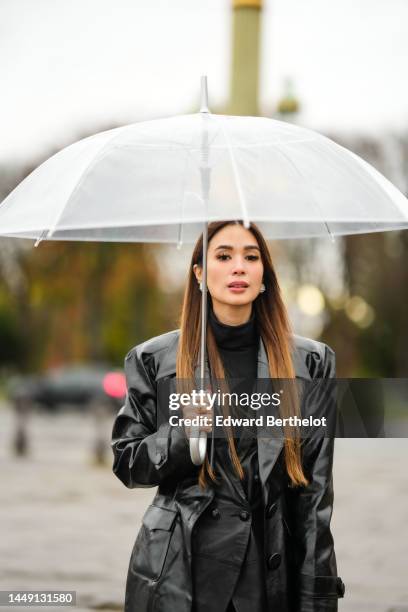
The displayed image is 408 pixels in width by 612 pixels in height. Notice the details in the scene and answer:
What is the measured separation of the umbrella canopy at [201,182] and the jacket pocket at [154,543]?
3.21 feet

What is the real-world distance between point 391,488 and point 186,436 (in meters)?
10.2

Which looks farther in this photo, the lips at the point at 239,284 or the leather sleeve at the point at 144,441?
the lips at the point at 239,284

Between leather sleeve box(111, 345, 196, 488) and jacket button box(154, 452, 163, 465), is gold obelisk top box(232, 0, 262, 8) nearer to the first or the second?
leather sleeve box(111, 345, 196, 488)

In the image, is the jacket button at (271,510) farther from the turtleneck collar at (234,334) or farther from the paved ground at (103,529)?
the paved ground at (103,529)

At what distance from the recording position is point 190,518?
3416 millimetres

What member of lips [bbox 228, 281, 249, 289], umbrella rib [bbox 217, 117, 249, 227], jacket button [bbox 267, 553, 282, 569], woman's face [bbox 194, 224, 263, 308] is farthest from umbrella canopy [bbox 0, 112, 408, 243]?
jacket button [bbox 267, 553, 282, 569]

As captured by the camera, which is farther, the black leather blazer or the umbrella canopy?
the umbrella canopy

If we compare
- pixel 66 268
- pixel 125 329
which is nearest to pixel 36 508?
pixel 66 268

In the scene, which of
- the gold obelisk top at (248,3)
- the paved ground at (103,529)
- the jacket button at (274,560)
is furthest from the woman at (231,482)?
the gold obelisk top at (248,3)

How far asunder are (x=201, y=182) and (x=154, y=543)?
1.24 meters

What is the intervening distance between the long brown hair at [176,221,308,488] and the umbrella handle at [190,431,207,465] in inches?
2.6

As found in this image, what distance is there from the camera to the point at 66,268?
114 ft

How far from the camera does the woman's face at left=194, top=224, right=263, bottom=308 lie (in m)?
3.58

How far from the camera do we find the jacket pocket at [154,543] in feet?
11.3
